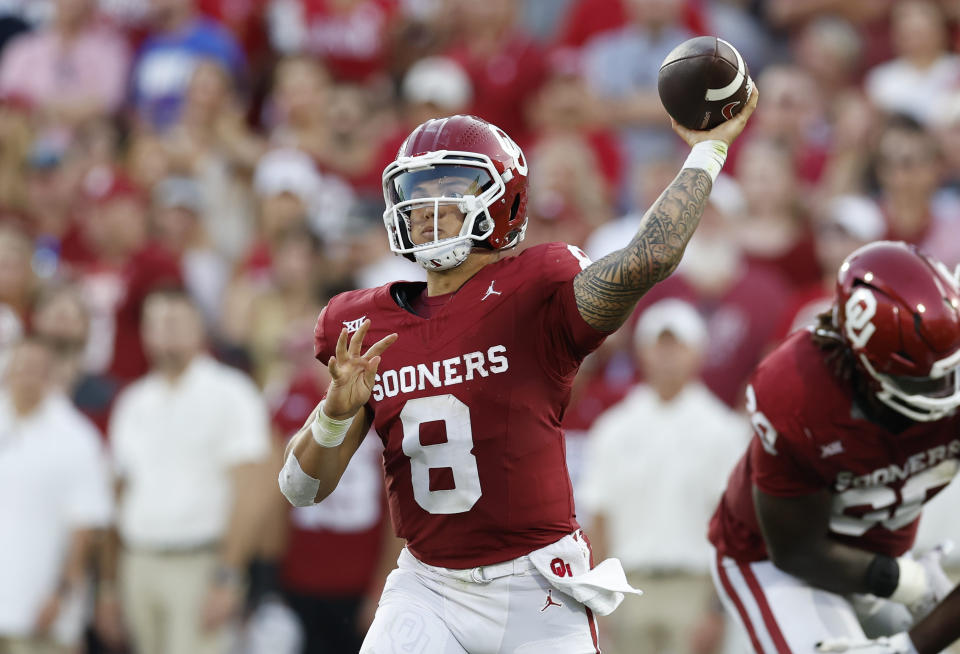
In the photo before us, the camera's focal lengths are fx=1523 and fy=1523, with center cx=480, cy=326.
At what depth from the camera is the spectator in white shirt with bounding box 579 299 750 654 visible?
7.34 m

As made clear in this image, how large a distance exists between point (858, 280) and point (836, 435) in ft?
1.61

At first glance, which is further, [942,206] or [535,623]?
[942,206]

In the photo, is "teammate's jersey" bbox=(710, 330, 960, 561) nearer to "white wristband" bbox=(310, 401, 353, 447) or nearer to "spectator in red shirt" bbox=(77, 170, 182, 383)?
"white wristband" bbox=(310, 401, 353, 447)

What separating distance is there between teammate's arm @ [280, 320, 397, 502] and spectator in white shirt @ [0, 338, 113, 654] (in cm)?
391

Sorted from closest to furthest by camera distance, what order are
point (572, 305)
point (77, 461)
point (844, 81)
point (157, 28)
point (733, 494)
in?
point (572, 305) → point (733, 494) → point (77, 461) → point (844, 81) → point (157, 28)

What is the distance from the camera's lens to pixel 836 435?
475cm

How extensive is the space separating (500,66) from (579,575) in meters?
6.00

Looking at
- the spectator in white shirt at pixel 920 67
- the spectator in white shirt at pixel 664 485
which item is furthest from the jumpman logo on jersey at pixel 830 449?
the spectator in white shirt at pixel 920 67

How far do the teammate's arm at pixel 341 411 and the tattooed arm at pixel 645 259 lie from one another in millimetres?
553

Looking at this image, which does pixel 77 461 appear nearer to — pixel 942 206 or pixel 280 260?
pixel 280 260

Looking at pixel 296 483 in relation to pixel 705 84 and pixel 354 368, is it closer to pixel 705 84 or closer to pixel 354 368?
pixel 354 368

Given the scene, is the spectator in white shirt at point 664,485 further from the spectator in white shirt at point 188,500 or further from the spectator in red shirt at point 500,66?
the spectator in red shirt at point 500,66

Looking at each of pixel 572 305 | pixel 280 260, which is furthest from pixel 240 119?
pixel 572 305

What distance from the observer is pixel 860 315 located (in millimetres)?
4578
